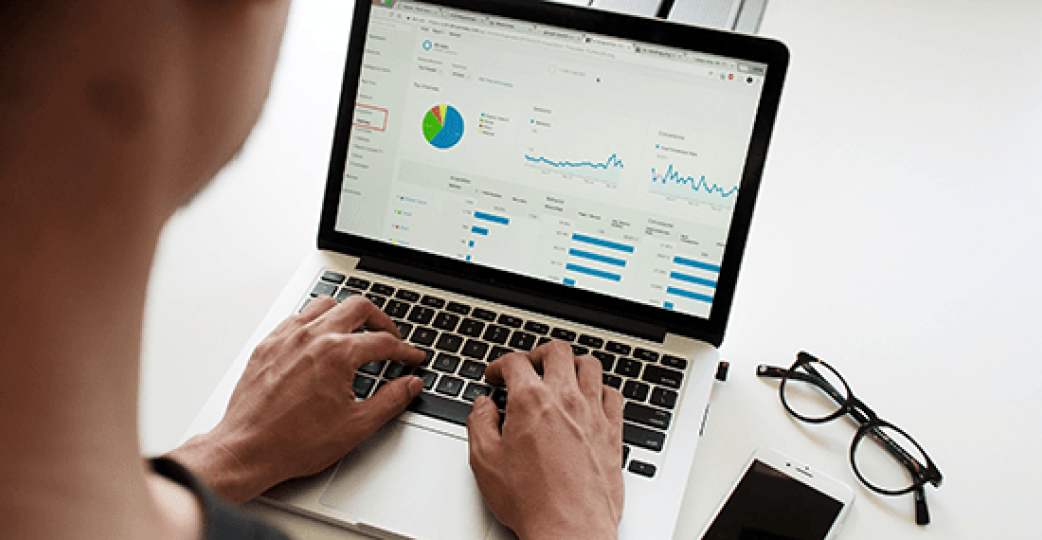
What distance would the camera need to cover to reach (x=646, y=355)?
849mm

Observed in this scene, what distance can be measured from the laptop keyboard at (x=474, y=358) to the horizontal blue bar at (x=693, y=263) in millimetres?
Answer: 102

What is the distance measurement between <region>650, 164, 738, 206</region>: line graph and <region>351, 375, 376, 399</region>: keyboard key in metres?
0.36

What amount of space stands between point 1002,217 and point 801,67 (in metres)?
0.41

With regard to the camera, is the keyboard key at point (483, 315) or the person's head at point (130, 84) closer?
the person's head at point (130, 84)

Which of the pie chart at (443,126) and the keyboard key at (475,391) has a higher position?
the pie chart at (443,126)

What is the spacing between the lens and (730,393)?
0.86 m

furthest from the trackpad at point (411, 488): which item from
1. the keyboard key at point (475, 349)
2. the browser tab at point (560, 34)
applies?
the browser tab at point (560, 34)

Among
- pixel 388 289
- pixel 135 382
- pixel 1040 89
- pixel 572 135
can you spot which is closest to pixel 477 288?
pixel 388 289

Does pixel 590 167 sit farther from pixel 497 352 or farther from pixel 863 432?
pixel 863 432

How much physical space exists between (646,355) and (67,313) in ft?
2.11

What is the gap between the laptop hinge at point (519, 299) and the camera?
875mm

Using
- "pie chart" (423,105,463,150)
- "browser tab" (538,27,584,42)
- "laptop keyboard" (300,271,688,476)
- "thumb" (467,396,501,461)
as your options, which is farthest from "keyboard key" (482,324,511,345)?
"browser tab" (538,27,584,42)

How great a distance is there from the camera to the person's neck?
26 cm

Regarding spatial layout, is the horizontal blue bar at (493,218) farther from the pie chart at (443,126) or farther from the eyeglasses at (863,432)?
the eyeglasses at (863,432)
